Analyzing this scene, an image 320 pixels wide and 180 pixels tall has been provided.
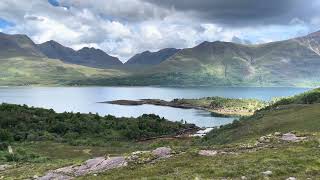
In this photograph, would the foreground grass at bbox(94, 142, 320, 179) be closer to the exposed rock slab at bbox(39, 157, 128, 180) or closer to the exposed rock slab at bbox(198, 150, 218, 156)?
the exposed rock slab at bbox(198, 150, 218, 156)

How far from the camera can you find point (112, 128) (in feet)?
460

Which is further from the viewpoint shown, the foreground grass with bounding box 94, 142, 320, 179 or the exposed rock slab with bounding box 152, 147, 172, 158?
the exposed rock slab with bounding box 152, 147, 172, 158

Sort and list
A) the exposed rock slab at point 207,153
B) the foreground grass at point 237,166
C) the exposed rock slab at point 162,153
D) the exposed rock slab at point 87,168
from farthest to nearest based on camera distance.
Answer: the exposed rock slab at point 162,153, the exposed rock slab at point 207,153, the exposed rock slab at point 87,168, the foreground grass at point 237,166

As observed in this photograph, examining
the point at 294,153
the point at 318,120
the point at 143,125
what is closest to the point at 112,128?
the point at 143,125

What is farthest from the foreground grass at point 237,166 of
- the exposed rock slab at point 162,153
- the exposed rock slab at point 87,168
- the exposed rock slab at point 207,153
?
the exposed rock slab at point 87,168

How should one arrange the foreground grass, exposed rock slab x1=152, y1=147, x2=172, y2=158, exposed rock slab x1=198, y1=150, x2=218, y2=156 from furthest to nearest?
1. exposed rock slab x1=152, y1=147, x2=172, y2=158
2. exposed rock slab x1=198, y1=150, x2=218, y2=156
3. the foreground grass

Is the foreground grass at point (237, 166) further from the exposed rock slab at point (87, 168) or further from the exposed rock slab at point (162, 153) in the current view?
the exposed rock slab at point (87, 168)

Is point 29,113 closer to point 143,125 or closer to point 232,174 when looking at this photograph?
point 143,125

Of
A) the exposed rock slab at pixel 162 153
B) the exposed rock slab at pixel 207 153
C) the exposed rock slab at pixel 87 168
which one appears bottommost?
the exposed rock slab at pixel 87 168

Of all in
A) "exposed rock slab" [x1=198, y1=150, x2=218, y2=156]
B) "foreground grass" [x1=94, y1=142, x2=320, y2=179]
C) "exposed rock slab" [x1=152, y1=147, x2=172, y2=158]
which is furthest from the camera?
"exposed rock slab" [x1=152, y1=147, x2=172, y2=158]

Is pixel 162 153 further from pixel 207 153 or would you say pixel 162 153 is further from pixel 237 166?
pixel 237 166

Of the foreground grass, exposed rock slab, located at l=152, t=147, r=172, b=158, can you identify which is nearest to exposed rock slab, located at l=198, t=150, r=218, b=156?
the foreground grass

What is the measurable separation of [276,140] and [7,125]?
10615 cm

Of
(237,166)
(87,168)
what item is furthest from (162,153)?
(237,166)
